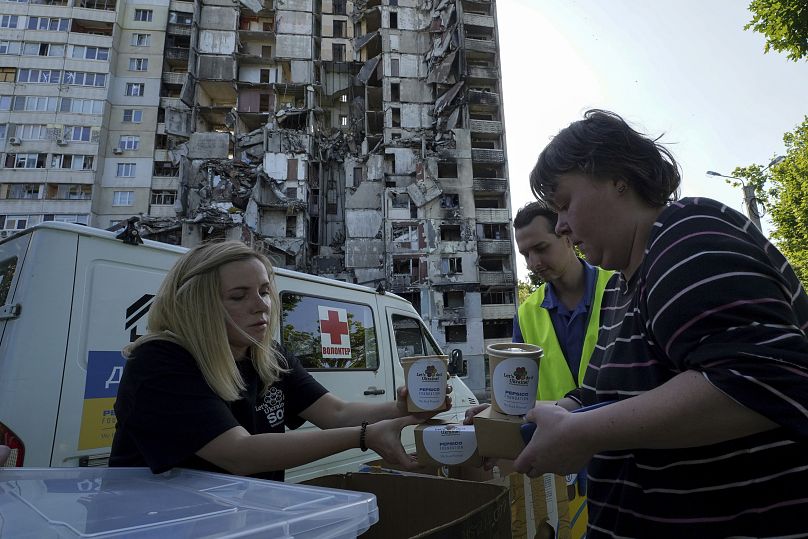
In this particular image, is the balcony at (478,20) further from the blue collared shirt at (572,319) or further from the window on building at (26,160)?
the blue collared shirt at (572,319)

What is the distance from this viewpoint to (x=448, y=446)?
174cm

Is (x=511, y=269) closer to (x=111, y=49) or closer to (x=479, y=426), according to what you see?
(x=479, y=426)

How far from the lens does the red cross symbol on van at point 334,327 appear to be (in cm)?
458

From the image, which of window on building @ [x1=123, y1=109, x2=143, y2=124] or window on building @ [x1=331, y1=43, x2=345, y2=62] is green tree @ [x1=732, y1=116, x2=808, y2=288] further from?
window on building @ [x1=123, y1=109, x2=143, y2=124]

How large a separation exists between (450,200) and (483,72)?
13273 mm

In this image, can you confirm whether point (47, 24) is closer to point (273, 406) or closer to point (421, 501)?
point (273, 406)

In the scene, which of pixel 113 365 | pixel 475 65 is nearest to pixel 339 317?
pixel 113 365

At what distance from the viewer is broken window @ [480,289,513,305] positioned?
3628 centimetres

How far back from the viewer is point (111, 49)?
38000 mm

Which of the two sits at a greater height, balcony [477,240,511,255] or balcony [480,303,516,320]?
balcony [477,240,511,255]

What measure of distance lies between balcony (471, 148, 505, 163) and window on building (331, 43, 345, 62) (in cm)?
1686

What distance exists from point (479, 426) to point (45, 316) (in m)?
2.68

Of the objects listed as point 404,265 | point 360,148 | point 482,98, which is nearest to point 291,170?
point 360,148

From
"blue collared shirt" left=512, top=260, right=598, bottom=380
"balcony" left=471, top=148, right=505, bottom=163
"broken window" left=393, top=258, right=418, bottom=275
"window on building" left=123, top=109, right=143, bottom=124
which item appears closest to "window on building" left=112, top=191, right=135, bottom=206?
"window on building" left=123, top=109, right=143, bottom=124
